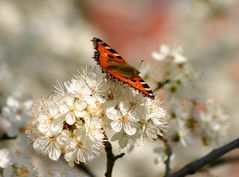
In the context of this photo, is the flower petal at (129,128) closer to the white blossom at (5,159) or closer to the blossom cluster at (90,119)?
the blossom cluster at (90,119)

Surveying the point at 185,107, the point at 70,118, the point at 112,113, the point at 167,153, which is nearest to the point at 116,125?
the point at 112,113

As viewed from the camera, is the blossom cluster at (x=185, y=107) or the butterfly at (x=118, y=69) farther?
the blossom cluster at (x=185, y=107)

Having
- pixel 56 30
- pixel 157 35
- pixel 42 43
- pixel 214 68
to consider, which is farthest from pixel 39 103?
pixel 157 35

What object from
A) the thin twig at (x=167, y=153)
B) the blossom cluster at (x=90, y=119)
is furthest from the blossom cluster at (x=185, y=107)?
the blossom cluster at (x=90, y=119)

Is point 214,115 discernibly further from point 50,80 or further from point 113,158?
point 50,80

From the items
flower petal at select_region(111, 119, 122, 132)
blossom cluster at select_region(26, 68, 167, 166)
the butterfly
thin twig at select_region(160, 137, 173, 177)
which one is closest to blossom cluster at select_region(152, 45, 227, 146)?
thin twig at select_region(160, 137, 173, 177)

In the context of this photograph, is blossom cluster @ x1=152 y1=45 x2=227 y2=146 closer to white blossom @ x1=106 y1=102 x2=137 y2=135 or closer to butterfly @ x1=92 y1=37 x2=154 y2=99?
butterfly @ x1=92 y1=37 x2=154 y2=99

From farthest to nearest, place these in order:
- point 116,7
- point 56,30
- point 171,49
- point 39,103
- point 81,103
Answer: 1. point 116,7
2. point 56,30
3. point 171,49
4. point 39,103
5. point 81,103
